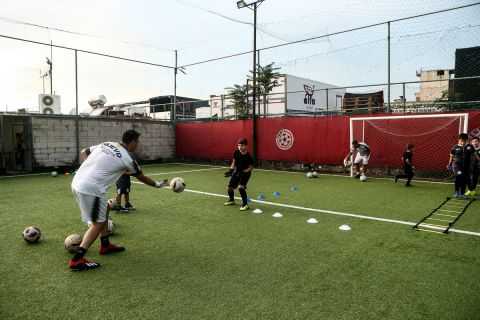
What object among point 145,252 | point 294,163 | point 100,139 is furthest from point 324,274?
point 100,139

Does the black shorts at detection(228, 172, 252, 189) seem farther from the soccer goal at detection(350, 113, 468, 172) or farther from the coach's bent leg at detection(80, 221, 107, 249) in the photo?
the soccer goal at detection(350, 113, 468, 172)

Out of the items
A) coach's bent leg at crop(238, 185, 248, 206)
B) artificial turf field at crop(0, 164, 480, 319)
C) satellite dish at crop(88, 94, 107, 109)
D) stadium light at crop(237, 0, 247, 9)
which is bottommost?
Answer: artificial turf field at crop(0, 164, 480, 319)

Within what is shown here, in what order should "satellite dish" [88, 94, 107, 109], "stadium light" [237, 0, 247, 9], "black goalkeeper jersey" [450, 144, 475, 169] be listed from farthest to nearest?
"satellite dish" [88, 94, 107, 109]
"stadium light" [237, 0, 247, 9]
"black goalkeeper jersey" [450, 144, 475, 169]

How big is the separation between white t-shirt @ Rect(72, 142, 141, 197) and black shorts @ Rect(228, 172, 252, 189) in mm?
3833

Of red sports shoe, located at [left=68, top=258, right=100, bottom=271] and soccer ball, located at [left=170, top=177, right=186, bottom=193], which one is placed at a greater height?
soccer ball, located at [left=170, top=177, right=186, bottom=193]

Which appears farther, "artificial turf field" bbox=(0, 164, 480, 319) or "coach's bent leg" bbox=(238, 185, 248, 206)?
"coach's bent leg" bbox=(238, 185, 248, 206)

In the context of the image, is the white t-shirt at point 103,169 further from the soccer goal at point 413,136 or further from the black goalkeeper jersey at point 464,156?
the soccer goal at point 413,136

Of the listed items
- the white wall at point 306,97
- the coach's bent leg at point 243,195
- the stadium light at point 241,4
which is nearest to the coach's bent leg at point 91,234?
the coach's bent leg at point 243,195

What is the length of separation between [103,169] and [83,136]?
47.5 feet

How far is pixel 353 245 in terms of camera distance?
5199 mm

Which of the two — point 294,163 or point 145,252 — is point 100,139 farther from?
point 145,252

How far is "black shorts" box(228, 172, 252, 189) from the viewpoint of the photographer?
8.05 meters

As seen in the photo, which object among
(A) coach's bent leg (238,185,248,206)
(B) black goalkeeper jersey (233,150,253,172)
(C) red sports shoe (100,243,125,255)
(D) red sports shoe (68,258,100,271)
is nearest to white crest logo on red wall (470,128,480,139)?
(B) black goalkeeper jersey (233,150,253,172)

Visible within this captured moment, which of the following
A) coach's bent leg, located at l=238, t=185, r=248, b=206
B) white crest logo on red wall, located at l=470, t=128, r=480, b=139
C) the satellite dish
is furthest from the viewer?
the satellite dish
